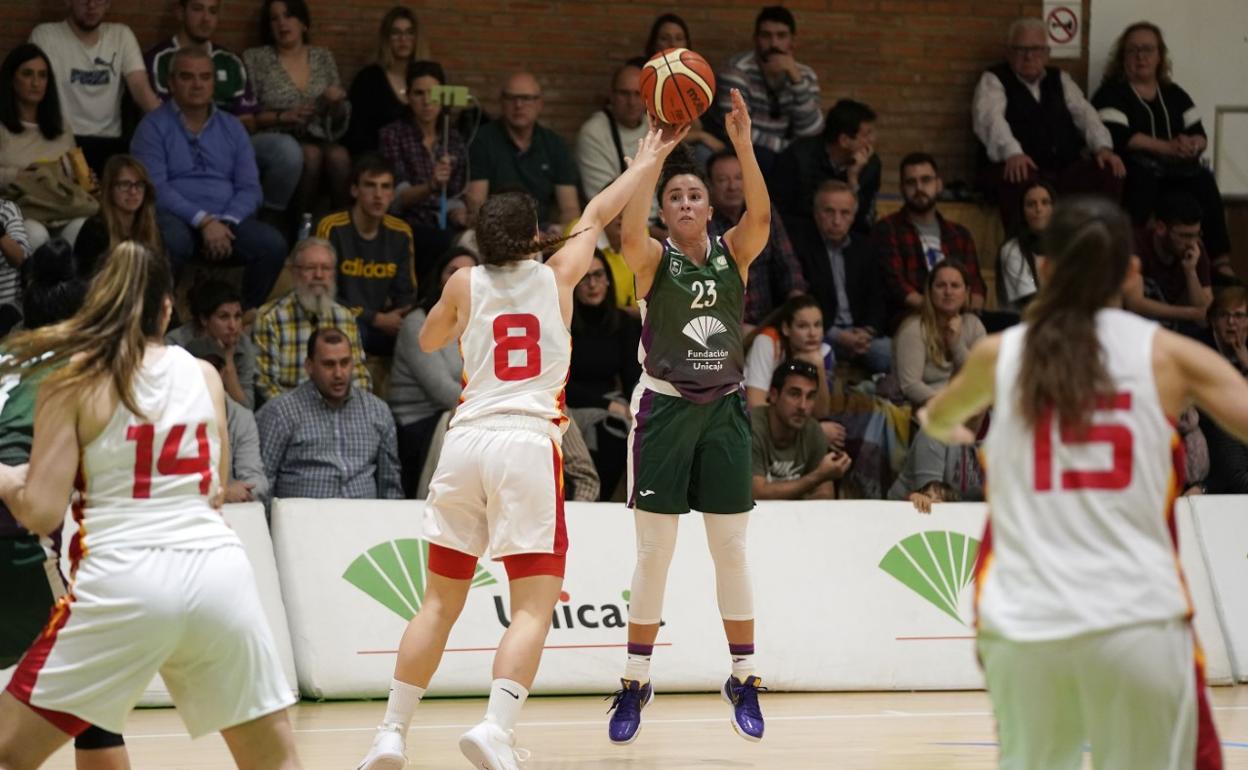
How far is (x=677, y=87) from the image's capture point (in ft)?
21.8

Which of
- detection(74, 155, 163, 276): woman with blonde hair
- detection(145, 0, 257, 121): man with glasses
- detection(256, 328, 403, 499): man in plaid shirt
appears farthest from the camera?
detection(145, 0, 257, 121): man with glasses

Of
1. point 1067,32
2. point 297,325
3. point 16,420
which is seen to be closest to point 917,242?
point 1067,32

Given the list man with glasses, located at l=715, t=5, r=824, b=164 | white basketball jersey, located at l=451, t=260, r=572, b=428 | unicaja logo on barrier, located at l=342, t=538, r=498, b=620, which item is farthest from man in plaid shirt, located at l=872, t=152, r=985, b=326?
white basketball jersey, located at l=451, t=260, r=572, b=428

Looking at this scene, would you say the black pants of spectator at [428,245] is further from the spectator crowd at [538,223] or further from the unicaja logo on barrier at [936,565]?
the unicaja logo on barrier at [936,565]

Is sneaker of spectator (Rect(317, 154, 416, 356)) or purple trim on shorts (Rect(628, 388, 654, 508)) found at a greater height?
sneaker of spectator (Rect(317, 154, 416, 356))

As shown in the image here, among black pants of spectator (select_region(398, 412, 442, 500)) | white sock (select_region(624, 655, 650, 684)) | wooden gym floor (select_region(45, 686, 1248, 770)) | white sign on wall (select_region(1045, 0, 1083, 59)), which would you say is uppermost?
white sign on wall (select_region(1045, 0, 1083, 59))

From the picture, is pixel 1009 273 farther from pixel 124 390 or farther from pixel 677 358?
pixel 124 390

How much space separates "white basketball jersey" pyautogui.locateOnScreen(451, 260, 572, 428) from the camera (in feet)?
18.7

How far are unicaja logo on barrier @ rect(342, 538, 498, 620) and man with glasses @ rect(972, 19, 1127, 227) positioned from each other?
5.93m

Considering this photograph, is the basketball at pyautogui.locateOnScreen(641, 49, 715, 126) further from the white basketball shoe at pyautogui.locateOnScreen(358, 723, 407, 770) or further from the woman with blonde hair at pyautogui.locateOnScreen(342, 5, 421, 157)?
the woman with blonde hair at pyautogui.locateOnScreen(342, 5, 421, 157)

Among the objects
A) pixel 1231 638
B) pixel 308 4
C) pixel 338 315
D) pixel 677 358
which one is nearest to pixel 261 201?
pixel 338 315

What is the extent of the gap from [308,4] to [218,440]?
28.5 ft

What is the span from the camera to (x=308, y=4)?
1208cm

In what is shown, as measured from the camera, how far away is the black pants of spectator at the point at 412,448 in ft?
30.8
